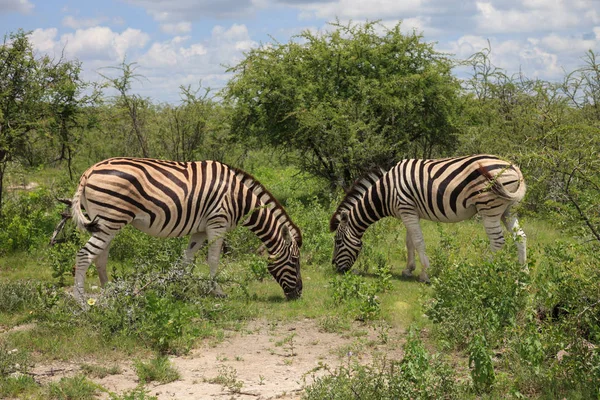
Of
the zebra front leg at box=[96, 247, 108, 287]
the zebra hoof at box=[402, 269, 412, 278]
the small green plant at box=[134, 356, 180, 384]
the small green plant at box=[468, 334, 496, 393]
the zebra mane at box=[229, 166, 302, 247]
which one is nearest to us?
the small green plant at box=[468, 334, 496, 393]

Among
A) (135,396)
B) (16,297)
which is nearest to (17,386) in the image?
(135,396)

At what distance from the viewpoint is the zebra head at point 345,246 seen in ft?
35.4

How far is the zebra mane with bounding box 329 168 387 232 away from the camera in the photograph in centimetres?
1112

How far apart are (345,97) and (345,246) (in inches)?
267

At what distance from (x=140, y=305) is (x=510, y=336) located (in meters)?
4.28

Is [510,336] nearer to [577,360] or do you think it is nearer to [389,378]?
[577,360]

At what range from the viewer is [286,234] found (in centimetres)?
941

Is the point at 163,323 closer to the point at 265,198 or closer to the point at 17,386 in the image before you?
the point at 17,386

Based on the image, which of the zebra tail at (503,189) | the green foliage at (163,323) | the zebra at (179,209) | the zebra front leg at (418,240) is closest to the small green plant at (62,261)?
the zebra at (179,209)

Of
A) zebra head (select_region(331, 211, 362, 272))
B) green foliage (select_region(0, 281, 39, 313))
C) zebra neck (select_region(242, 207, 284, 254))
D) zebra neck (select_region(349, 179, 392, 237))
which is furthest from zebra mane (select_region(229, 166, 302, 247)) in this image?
green foliage (select_region(0, 281, 39, 313))

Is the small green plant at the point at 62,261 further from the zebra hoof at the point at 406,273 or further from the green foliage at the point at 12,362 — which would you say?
the zebra hoof at the point at 406,273

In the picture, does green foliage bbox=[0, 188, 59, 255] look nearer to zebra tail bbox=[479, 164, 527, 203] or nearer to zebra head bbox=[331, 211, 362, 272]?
zebra head bbox=[331, 211, 362, 272]

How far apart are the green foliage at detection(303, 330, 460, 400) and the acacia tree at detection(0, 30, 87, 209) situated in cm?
842

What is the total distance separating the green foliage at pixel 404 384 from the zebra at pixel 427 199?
12.8 ft
